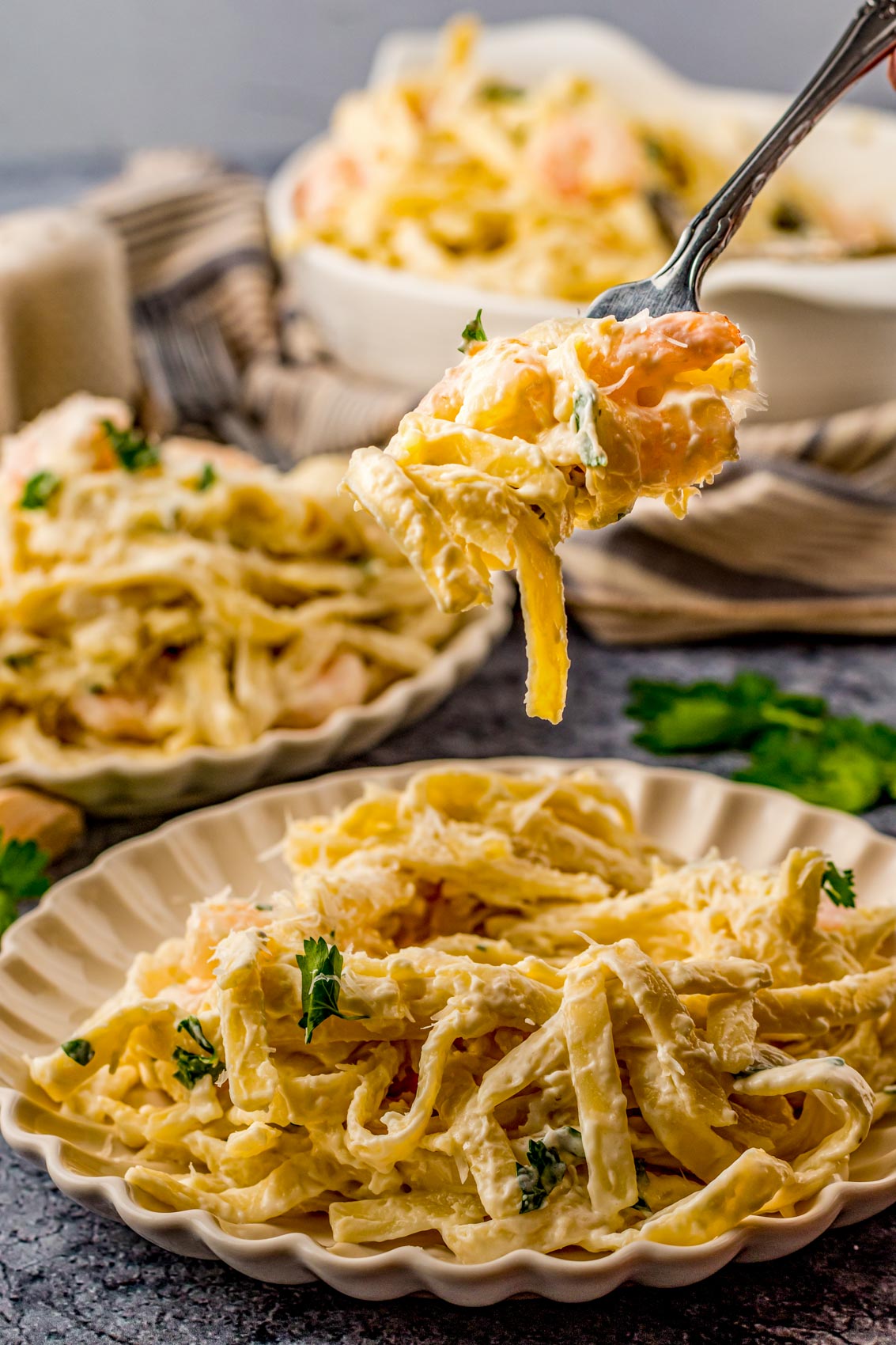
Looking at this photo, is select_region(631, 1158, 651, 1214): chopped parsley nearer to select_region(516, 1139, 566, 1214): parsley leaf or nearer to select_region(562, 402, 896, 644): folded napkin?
select_region(516, 1139, 566, 1214): parsley leaf

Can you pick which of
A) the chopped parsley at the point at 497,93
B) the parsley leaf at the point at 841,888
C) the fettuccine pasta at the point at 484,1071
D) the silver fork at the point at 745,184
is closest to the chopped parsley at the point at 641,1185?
the fettuccine pasta at the point at 484,1071

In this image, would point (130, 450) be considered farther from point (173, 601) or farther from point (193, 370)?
point (193, 370)

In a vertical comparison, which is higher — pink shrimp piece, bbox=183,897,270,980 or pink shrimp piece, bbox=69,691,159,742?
pink shrimp piece, bbox=183,897,270,980

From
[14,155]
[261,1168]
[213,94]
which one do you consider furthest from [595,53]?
[261,1168]

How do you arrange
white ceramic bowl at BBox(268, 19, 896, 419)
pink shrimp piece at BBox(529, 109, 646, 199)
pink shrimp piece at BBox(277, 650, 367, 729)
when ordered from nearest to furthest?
pink shrimp piece at BBox(277, 650, 367, 729) < white ceramic bowl at BBox(268, 19, 896, 419) < pink shrimp piece at BBox(529, 109, 646, 199)

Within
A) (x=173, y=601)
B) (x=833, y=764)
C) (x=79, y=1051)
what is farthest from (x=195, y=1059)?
(x=833, y=764)

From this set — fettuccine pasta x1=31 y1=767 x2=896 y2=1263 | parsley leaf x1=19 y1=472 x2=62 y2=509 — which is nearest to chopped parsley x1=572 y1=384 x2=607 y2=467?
fettuccine pasta x1=31 y1=767 x2=896 y2=1263
